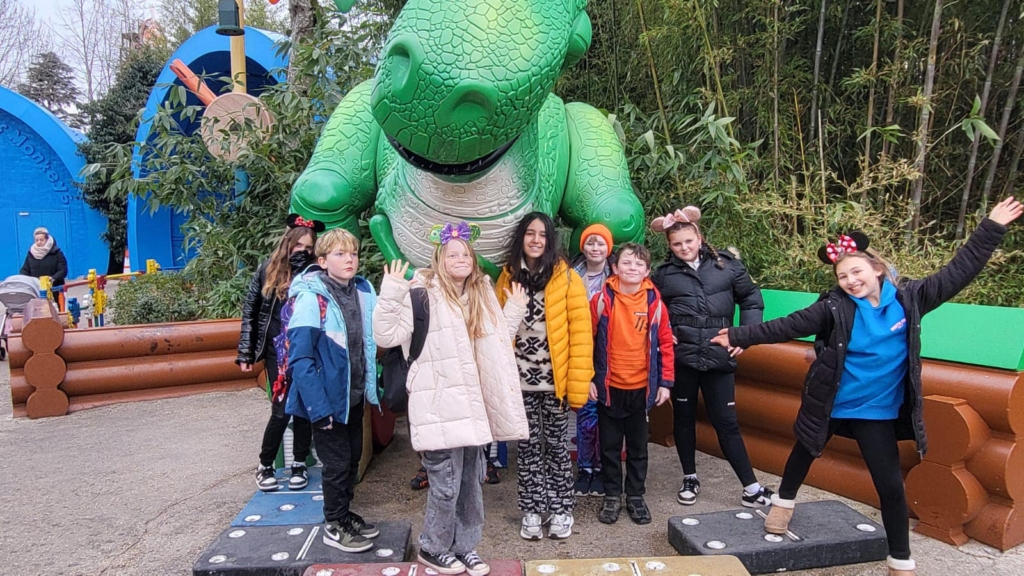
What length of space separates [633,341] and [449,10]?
1.33 metres

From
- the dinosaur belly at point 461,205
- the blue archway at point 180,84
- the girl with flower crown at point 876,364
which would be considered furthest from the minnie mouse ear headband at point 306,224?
the blue archway at point 180,84

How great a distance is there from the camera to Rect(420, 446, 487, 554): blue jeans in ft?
6.39

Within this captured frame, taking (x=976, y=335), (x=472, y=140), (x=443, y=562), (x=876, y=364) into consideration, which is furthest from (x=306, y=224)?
(x=976, y=335)

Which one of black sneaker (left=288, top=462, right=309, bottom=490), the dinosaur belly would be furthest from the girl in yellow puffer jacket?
black sneaker (left=288, top=462, right=309, bottom=490)

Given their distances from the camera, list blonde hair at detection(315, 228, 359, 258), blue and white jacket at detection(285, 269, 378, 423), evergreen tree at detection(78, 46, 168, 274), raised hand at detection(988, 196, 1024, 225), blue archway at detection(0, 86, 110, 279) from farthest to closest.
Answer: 1. evergreen tree at detection(78, 46, 168, 274)
2. blue archway at detection(0, 86, 110, 279)
3. blonde hair at detection(315, 228, 359, 258)
4. blue and white jacket at detection(285, 269, 378, 423)
5. raised hand at detection(988, 196, 1024, 225)

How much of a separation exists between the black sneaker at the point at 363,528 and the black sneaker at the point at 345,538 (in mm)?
24

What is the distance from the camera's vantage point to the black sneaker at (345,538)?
6.88 feet

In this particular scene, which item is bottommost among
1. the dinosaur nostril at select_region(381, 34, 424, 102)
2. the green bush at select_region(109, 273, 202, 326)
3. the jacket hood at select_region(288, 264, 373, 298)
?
the green bush at select_region(109, 273, 202, 326)

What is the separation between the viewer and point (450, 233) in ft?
6.42

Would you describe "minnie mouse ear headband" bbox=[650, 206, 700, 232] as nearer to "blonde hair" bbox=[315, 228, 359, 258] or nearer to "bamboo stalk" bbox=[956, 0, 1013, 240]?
"blonde hair" bbox=[315, 228, 359, 258]

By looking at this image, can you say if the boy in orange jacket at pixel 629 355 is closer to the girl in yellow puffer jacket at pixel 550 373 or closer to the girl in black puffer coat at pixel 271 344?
the girl in yellow puffer jacket at pixel 550 373

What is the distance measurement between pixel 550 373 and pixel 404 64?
1.18m

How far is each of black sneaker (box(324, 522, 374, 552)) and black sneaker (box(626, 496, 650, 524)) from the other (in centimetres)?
95

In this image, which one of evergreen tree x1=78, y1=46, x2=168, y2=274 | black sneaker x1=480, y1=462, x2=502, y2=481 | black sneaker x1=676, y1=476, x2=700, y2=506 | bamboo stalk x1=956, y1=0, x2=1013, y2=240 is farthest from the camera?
evergreen tree x1=78, y1=46, x2=168, y2=274
